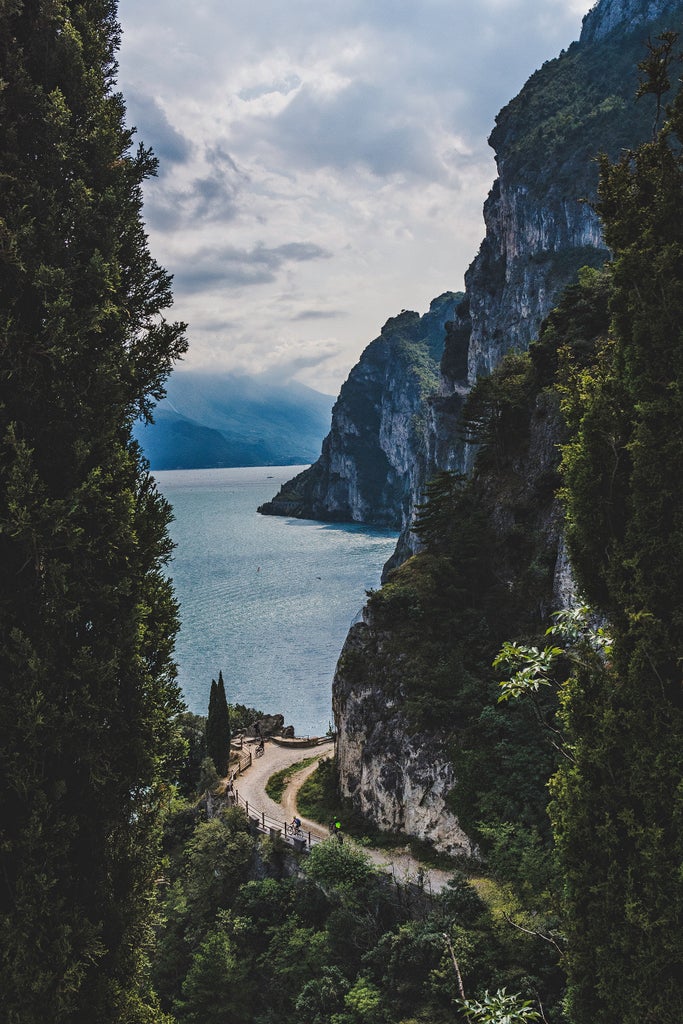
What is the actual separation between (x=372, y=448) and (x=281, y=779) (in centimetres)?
16809

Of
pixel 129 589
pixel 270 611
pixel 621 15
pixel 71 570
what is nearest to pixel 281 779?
pixel 129 589

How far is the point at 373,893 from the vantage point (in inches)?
Result: 674

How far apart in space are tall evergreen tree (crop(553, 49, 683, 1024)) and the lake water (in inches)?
1459

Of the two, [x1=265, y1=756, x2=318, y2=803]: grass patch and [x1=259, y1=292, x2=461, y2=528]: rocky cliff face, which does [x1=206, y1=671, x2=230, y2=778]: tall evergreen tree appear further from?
[x1=259, y1=292, x2=461, y2=528]: rocky cliff face

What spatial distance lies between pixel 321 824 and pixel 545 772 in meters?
9.40

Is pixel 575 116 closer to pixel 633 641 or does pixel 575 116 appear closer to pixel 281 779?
pixel 281 779

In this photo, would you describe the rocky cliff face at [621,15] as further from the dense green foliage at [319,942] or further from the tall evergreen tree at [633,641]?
the dense green foliage at [319,942]

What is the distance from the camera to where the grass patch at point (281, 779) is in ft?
86.5

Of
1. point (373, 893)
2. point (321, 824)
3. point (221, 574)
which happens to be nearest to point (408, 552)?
point (221, 574)

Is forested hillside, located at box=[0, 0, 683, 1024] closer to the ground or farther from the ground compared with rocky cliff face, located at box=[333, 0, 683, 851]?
closer to the ground

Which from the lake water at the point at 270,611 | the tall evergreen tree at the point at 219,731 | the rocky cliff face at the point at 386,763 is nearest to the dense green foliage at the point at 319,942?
the rocky cliff face at the point at 386,763

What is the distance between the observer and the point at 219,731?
29.3 metres

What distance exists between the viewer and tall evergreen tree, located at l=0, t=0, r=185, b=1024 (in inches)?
195

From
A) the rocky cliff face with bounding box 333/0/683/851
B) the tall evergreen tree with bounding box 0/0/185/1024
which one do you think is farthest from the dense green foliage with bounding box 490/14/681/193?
the tall evergreen tree with bounding box 0/0/185/1024
